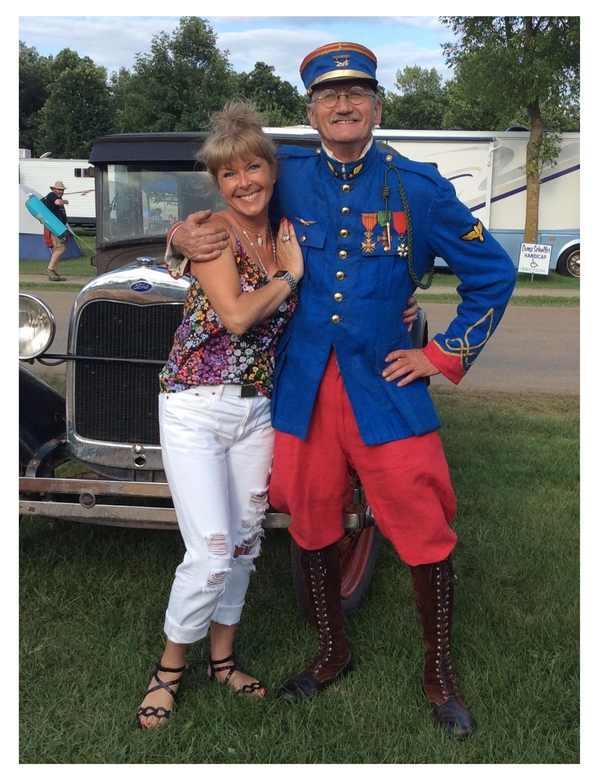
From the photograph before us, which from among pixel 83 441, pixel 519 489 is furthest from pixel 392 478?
pixel 519 489

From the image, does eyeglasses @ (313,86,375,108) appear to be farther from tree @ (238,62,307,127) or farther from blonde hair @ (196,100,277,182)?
tree @ (238,62,307,127)

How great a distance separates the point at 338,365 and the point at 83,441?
4.76ft

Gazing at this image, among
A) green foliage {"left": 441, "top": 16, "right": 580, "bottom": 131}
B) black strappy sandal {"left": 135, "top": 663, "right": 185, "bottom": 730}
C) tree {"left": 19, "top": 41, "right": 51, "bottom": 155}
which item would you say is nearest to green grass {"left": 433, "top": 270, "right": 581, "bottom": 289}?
green foliage {"left": 441, "top": 16, "right": 580, "bottom": 131}

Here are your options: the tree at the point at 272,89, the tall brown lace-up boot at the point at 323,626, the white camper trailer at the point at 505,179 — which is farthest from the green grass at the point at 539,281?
the tree at the point at 272,89

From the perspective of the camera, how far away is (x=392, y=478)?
2.54 meters

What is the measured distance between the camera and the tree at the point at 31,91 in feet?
128

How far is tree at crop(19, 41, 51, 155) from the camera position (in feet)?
128

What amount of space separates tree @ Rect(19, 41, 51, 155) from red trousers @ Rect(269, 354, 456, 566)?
129 feet

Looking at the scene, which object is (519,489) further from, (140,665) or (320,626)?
(140,665)

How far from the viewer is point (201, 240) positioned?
93.9 inches

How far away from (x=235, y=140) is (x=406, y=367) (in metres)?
0.90

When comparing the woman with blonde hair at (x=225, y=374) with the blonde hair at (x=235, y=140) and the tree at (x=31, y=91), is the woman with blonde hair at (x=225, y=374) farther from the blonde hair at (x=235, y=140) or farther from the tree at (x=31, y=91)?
the tree at (x=31, y=91)

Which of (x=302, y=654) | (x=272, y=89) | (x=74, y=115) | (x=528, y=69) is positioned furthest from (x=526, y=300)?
(x=272, y=89)

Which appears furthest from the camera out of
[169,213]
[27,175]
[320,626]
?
[27,175]
